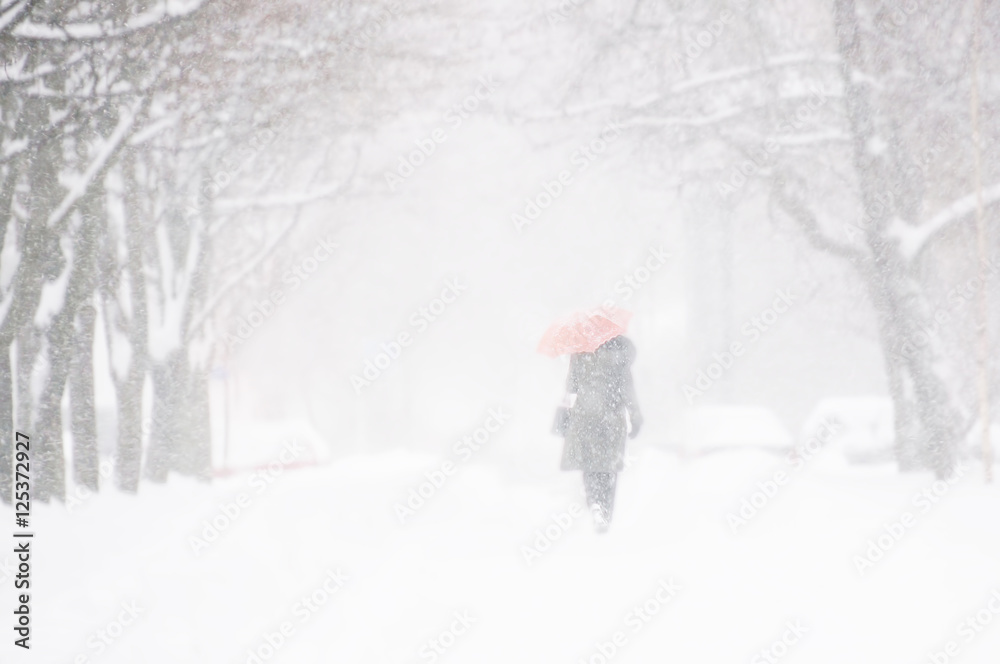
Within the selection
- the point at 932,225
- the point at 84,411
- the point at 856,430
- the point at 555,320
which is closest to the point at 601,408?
the point at 555,320

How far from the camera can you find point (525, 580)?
7199 mm

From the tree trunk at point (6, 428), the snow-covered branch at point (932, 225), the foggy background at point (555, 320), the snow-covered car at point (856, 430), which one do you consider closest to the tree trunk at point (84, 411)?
the foggy background at point (555, 320)

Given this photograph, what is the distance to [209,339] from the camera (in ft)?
53.6

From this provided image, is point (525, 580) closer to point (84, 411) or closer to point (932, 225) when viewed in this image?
point (84, 411)

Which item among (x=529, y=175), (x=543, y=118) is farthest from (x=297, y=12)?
(x=529, y=175)

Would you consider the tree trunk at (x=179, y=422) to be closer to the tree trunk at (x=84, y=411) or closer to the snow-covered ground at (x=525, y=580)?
the snow-covered ground at (x=525, y=580)

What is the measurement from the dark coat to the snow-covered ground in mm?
703

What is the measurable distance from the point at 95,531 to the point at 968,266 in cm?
1096

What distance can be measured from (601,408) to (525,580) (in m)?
2.14

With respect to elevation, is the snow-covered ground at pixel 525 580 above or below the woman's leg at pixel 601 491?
below

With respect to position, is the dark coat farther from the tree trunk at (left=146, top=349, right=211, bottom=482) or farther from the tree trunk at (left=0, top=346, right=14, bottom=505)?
the tree trunk at (left=146, top=349, right=211, bottom=482)

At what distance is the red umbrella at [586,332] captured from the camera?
8.51 m

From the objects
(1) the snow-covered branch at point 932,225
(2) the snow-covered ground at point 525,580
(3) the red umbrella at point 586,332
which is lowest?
(2) the snow-covered ground at point 525,580

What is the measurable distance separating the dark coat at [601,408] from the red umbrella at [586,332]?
208mm
